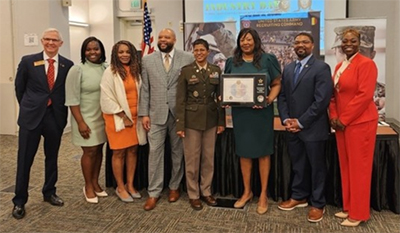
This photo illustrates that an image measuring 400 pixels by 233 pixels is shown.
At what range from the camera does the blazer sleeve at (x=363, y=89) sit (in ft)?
8.23

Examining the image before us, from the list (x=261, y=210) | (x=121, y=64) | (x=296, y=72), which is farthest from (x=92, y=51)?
(x=261, y=210)

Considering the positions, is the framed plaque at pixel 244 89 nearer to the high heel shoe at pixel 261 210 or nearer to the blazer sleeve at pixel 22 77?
the high heel shoe at pixel 261 210

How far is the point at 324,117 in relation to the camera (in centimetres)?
274

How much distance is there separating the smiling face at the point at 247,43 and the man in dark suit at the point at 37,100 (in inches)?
56.1

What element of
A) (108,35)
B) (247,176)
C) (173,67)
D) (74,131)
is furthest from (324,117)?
(108,35)

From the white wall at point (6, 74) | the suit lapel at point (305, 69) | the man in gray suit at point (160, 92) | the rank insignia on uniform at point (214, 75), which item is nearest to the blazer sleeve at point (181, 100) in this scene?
the man in gray suit at point (160, 92)

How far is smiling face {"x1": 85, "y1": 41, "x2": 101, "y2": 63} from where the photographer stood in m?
3.07

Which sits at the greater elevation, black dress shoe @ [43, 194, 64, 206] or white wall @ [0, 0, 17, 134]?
white wall @ [0, 0, 17, 134]

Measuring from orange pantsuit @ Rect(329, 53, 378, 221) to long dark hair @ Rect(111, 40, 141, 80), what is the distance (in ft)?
5.13

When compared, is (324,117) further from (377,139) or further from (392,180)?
(392,180)

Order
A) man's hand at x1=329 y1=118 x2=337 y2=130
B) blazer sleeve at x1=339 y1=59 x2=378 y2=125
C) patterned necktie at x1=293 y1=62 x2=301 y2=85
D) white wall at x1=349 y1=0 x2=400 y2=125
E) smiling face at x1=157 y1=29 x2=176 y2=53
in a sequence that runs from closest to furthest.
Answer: blazer sleeve at x1=339 y1=59 x2=378 y2=125
man's hand at x1=329 y1=118 x2=337 y2=130
patterned necktie at x1=293 y1=62 x2=301 y2=85
smiling face at x1=157 y1=29 x2=176 y2=53
white wall at x1=349 y1=0 x2=400 y2=125

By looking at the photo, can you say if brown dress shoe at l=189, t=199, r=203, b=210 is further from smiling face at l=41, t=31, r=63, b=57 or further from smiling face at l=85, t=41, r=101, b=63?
smiling face at l=41, t=31, r=63, b=57

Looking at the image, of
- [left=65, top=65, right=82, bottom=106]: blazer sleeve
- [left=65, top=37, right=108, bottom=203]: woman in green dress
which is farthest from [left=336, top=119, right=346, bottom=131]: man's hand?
[left=65, top=65, right=82, bottom=106]: blazer sleeve

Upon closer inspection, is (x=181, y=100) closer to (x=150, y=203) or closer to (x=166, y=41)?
(x=166, y=41)
